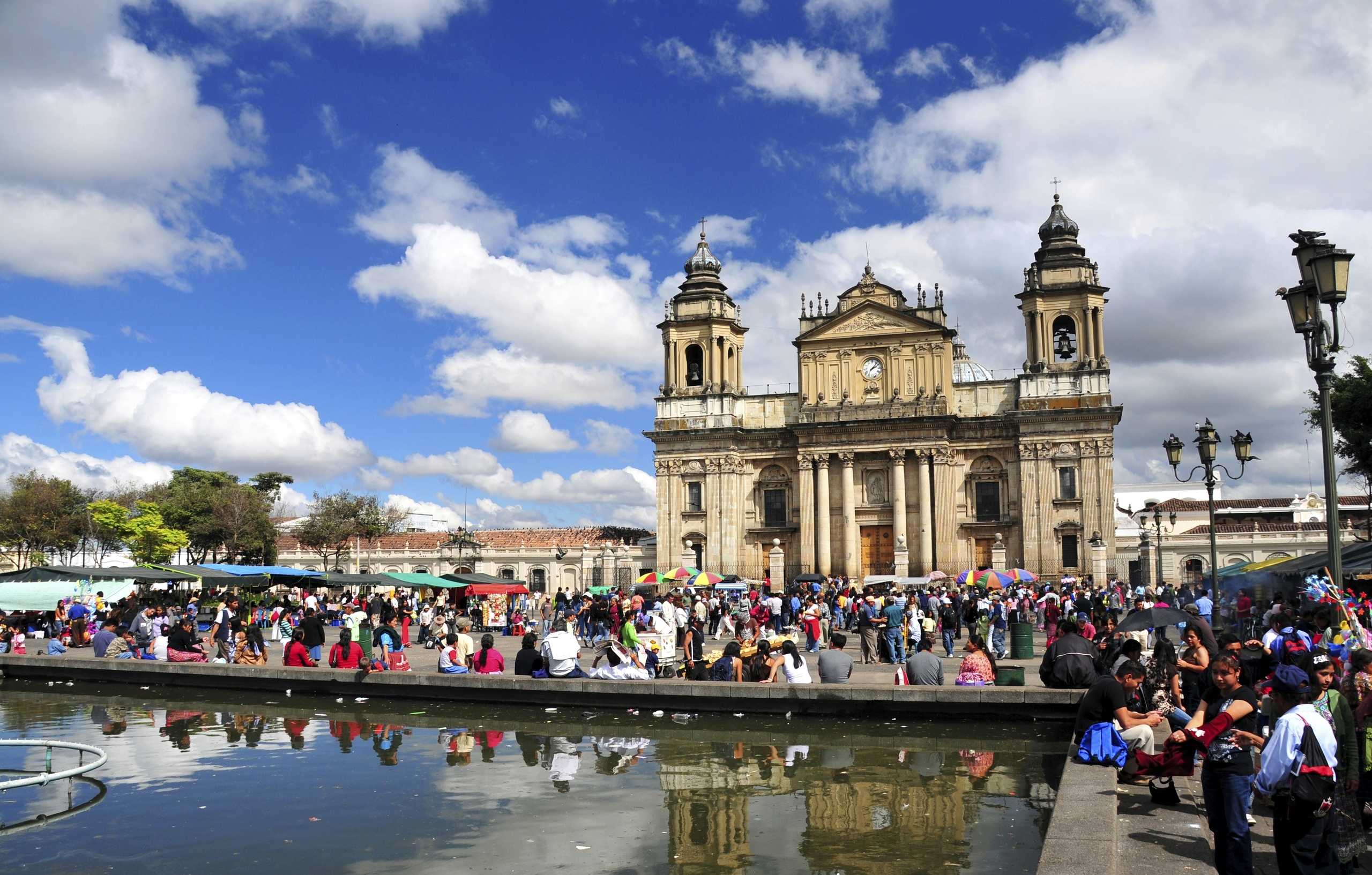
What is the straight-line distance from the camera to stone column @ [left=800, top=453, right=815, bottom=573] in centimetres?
5306

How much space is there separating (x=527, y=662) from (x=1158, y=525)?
92.9 feet

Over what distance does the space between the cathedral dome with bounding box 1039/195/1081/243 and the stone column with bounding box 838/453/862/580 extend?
14.8 m

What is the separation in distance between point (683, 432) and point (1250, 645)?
44.7 metres

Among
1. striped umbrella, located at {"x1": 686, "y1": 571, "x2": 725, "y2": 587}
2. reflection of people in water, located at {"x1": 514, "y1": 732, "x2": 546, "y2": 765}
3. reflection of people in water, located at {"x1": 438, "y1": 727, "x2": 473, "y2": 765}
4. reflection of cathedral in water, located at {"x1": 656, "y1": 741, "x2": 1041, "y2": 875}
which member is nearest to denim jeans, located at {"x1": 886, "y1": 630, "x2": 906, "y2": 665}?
reflection of cathedral in water, located at {"x1": 656, "y1": 741, "x2": 1041, "y2": 875}

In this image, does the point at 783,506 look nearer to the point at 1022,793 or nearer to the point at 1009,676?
the point at 1009,676

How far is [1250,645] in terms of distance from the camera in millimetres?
11305

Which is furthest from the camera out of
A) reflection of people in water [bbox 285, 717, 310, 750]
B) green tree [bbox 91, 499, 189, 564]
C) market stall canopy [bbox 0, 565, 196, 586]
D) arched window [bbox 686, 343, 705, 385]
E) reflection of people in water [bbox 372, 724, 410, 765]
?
green tree [bbox 91, 499, 189, 564]

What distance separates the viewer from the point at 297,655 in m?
18.6

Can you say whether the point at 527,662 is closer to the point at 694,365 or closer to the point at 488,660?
the point at 488,660

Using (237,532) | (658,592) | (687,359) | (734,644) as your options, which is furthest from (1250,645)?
(237,532)

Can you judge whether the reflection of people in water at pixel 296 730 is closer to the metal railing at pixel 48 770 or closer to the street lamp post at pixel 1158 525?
the metal railing at pixel 48 770

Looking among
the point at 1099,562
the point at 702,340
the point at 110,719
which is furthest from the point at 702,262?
the point at 110,719

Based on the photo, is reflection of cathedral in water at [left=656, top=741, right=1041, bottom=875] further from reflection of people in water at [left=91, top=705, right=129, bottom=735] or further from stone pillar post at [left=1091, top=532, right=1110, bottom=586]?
stone pillar post at [left=1091, top=532, right=1110, bottom=586]

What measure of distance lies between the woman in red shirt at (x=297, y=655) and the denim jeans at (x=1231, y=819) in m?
15.5
